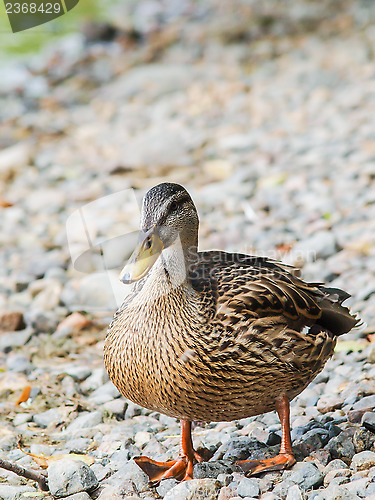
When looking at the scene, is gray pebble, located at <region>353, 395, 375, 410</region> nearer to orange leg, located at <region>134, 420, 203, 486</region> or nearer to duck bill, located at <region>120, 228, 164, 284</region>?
orange leg, located at <region>134, 420, 203, 486</region>

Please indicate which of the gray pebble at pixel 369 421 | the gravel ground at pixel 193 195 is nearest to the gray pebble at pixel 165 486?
the gravel ground at pixel 193 195

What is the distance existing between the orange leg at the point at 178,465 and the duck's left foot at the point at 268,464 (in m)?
0.28

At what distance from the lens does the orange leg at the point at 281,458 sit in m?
3.15

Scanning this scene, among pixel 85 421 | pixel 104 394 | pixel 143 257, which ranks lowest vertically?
pixel 104 394

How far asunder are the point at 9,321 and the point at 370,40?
332 inches

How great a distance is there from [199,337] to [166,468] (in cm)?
70

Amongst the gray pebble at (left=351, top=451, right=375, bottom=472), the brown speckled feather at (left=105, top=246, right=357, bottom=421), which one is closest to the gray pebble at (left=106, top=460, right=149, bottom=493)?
the brown speckled feather at (left=105, top=246, right=357, bottom=421)

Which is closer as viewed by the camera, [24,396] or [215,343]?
[215,343]

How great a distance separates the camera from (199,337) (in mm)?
3150

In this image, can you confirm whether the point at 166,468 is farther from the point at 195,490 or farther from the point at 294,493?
the point at 294,493

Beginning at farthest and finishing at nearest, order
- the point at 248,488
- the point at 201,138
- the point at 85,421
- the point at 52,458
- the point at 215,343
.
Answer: the point at 201,138 → the point at 85,421 → the point at 52,458 → the point at 215,343 → the point at 248,488

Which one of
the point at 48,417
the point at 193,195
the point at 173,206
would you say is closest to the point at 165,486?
the point at 48,417

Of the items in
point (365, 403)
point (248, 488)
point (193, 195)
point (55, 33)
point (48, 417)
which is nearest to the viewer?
point (248, 488)

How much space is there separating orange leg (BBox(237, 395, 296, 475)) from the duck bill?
3.05 feet
